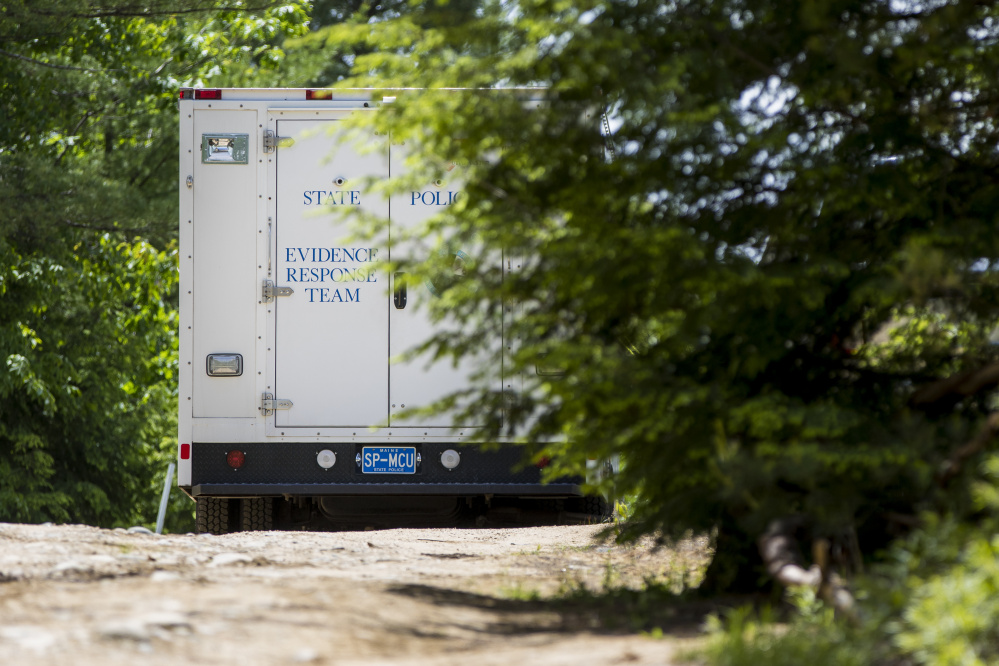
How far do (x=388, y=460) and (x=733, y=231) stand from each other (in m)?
4.10

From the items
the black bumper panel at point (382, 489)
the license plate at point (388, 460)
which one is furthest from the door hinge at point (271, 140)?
the black bumper panel at point (382, 489)

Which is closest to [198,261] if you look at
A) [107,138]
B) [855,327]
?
[855,327]

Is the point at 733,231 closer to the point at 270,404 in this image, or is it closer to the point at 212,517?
the point at 270,404

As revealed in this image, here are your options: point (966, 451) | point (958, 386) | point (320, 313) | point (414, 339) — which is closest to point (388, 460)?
point (414, 339)

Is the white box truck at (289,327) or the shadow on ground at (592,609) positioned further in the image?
the white box truck at (289,327)

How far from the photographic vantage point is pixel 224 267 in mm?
8125

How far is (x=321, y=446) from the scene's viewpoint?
26.8ft

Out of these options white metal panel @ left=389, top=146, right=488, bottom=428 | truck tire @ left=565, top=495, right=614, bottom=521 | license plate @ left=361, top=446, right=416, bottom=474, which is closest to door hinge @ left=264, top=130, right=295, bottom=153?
white metal panel @ left=389, top=146, right=488, bottom=428

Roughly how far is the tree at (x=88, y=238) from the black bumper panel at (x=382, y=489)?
251 inches

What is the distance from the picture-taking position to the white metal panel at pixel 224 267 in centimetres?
809

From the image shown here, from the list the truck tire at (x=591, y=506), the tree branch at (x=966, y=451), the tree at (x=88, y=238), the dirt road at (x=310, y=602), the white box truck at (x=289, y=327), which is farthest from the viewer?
the tree at (x=88, y=238)

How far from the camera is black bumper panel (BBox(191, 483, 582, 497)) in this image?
26.7 ft

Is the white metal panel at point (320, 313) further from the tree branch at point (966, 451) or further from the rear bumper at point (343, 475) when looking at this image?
the tree branch at point (966, 451)

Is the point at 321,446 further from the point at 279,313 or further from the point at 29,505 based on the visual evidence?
the point at 29,505
